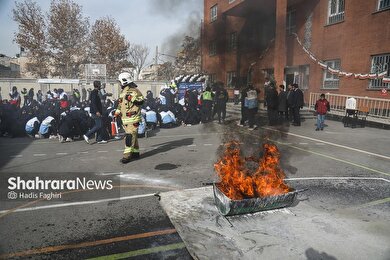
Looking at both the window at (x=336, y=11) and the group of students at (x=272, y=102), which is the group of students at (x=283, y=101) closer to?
the group of students at (x=272, y=102)

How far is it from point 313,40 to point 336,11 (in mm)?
2023

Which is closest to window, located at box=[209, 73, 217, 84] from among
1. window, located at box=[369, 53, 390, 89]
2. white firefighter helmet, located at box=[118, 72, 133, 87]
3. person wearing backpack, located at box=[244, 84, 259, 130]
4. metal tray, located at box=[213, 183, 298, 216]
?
person wearing backpack, located at box=[244, 84, 259, 130]

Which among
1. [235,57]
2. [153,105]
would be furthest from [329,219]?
[235,57]

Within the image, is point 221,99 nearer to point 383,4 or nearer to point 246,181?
point 383,4

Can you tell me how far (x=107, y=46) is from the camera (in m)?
36.1

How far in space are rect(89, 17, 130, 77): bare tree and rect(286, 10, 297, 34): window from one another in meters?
22.9

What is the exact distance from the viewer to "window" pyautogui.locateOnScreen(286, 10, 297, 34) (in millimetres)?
19250

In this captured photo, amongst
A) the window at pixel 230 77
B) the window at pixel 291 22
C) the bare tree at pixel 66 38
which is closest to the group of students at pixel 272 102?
the window at pixel 291 22

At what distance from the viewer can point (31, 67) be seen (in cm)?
3347

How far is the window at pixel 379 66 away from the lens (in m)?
13.6

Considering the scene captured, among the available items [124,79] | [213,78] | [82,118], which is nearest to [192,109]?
[82,118]

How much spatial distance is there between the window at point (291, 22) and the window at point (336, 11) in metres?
2.67

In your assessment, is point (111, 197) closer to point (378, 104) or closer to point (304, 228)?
point (304, 228)

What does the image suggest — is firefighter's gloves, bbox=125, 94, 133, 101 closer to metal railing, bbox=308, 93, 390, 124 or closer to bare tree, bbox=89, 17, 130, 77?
metal railing, bbox=308, 93, 390, 124
